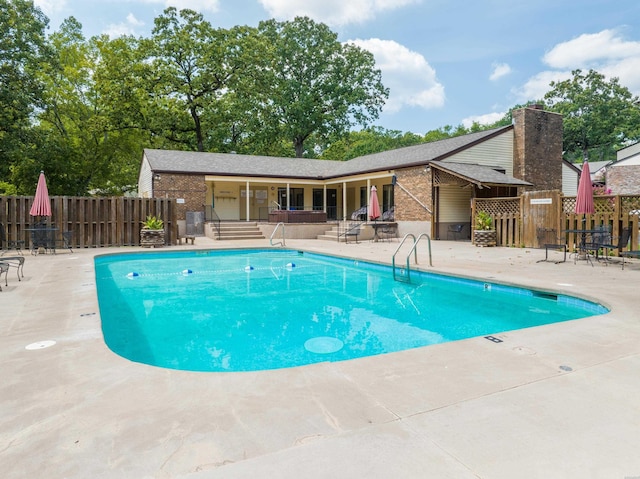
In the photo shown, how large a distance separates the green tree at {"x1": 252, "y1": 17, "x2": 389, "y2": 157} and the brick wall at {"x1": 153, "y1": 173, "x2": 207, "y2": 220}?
16.3m

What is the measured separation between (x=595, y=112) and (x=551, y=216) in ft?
123

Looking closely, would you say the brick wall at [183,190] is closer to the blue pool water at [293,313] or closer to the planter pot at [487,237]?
the blue pool water at [293,313]

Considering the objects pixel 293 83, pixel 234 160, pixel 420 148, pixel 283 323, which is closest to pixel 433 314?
pixel 283 323

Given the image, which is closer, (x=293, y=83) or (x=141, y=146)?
(x=141, y=146)

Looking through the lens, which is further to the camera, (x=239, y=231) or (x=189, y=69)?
(x=189, y=69)

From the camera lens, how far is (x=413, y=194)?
19531mm

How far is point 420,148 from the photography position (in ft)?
75.3

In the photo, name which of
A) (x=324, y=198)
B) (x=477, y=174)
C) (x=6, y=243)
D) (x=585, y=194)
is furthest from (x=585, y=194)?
(x=324, y=198)

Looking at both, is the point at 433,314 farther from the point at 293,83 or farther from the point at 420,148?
the point at 293,83

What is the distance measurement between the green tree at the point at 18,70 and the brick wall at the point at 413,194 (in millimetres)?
20378

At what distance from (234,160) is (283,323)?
832 inches

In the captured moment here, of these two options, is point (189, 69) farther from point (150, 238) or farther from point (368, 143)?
point (368, 143)

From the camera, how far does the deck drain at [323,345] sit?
5.07 metres

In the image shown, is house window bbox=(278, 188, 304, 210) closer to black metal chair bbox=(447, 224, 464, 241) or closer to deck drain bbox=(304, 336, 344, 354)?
black metal chair bbox=(447, 224, 464, 241)
